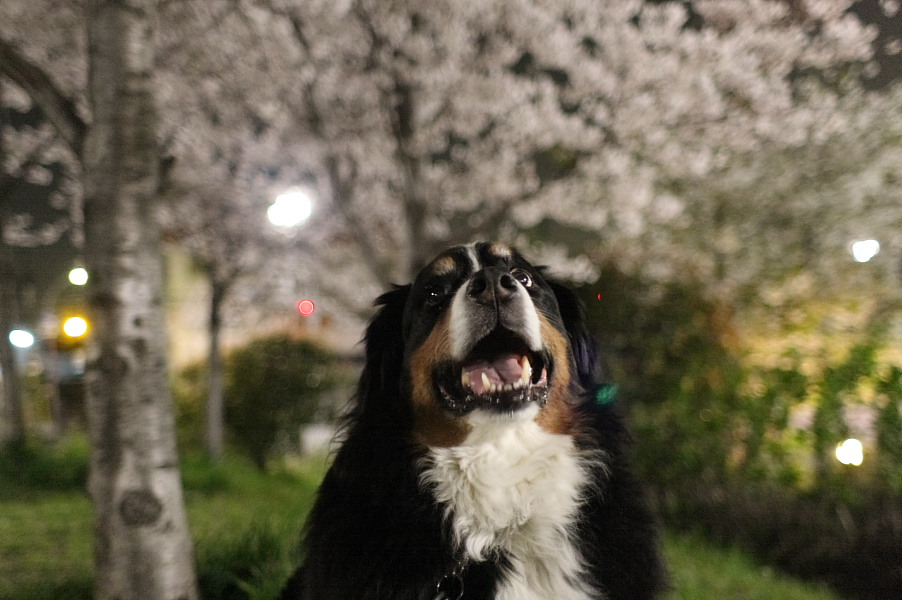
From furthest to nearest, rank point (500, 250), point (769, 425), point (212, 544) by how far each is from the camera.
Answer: point (769, 425), point (212, 544), point (500, 250)

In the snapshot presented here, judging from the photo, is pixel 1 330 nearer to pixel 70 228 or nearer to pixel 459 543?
pixel 70 228

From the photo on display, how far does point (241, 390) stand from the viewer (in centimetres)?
930

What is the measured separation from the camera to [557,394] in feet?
7.64

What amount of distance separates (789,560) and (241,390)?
7.54 meters

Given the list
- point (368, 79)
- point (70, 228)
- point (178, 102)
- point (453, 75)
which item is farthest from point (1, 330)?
point (453, 75)

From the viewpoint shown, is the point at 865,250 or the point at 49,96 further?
the point at 865,250

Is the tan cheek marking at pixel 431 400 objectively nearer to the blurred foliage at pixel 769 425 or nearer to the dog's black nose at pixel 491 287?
the dog's black nose at pixel 491 287

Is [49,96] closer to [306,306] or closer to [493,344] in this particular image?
[493,344]

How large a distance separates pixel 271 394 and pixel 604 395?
749 cm

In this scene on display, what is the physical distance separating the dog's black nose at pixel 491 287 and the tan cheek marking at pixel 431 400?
0.17 metres

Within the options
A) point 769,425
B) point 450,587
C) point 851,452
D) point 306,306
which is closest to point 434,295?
point 450,587

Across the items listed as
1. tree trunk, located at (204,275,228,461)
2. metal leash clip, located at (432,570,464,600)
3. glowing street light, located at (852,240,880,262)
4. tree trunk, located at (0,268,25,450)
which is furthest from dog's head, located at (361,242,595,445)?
tree trunk, located at (204,275,228,461)

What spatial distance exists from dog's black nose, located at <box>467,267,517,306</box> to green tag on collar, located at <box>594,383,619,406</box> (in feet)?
2.12

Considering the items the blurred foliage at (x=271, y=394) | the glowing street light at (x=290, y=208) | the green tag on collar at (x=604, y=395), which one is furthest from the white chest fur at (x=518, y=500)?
the blurred foliage at (x=271, y=394)
